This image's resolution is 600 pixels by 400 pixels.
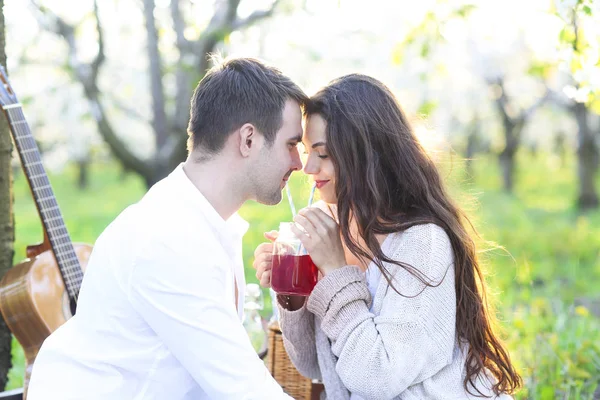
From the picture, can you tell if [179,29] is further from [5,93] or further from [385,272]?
[385,272]

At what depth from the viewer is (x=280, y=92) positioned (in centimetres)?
246

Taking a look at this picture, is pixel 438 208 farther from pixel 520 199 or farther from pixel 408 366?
pixel 520 199

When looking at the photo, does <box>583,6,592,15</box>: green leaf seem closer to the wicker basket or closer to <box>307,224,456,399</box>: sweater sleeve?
<box>307,224,456,399</box>: sweater sleeve

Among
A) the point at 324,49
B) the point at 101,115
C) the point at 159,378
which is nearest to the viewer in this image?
the point at 159,378

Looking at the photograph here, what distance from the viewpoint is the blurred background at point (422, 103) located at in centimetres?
395

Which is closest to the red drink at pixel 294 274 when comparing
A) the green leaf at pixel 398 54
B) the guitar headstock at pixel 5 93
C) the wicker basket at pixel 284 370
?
the wicker basket at pixel 284 370

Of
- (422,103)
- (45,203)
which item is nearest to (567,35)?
(45,203)

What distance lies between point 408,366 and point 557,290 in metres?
5.59

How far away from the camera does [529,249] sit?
9.77 m

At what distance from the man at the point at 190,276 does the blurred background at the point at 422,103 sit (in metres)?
0.33

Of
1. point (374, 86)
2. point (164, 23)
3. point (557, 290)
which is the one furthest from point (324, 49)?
point (374, 86)

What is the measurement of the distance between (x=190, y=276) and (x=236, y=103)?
0.64 meters

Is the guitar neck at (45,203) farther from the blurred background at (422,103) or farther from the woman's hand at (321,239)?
the woman's hand at (321,239)

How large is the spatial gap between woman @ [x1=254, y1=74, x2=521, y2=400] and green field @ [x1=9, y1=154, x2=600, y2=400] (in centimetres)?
32
